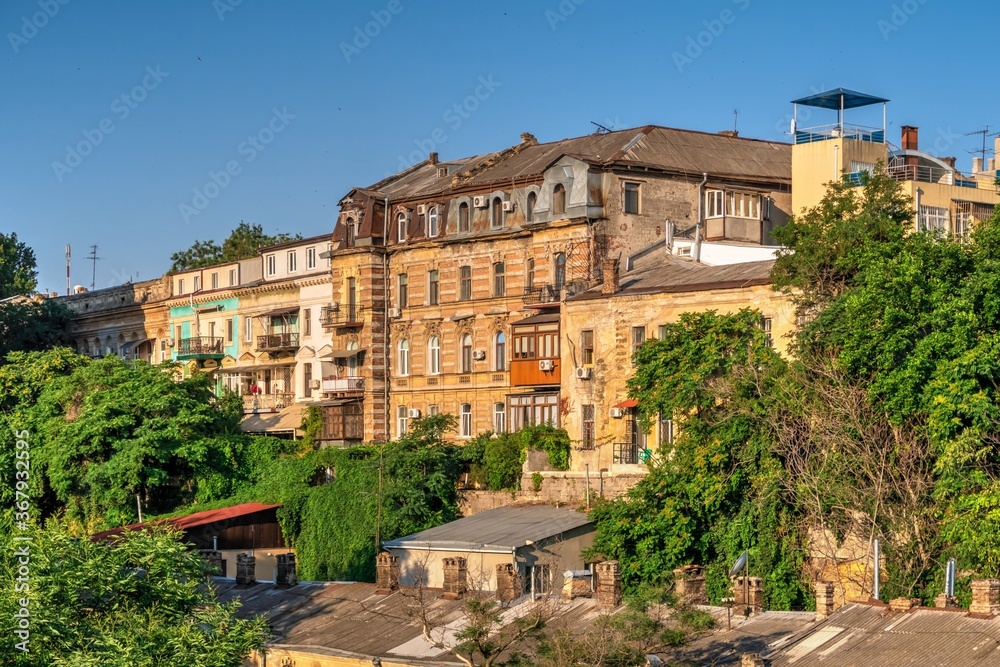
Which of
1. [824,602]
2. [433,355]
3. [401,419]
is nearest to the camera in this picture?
[824,602]

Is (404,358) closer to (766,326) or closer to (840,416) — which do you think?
(766,326)

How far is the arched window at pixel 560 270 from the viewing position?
56250 mm

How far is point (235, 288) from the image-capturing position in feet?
238

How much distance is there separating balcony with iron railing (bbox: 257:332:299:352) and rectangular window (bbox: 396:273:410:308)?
7155 millimetres

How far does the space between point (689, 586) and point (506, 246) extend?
23584 millimetres

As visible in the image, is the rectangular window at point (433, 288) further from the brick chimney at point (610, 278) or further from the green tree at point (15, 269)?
the green tree at point (15, 269)

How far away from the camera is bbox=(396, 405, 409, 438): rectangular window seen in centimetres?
6275

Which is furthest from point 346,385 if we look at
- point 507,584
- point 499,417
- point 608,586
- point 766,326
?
point 608,586

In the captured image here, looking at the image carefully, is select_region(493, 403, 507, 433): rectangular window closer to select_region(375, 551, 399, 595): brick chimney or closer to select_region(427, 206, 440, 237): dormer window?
Answer: select_region(427, 206, 440, 237): dormer window

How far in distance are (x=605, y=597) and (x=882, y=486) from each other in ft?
26.4

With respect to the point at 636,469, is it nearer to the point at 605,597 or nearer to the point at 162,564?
the point at 605,597

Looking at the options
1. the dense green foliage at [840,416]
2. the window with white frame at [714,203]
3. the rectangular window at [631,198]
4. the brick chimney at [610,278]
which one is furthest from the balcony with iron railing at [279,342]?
the dense green foliage at [840,416]

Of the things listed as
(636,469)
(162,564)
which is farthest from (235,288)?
(162,564)

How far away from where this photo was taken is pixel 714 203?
188 ft
